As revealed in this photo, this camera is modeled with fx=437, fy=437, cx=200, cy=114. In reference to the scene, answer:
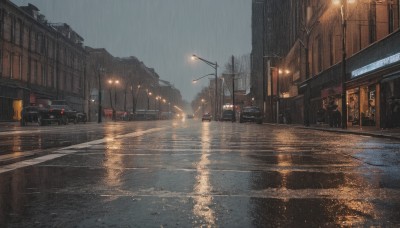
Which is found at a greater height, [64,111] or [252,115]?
[64,111]

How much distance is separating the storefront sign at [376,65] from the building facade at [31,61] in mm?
35678

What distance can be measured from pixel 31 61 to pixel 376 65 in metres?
44.1

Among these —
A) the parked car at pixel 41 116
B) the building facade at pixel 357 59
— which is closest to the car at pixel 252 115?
the building facade at pixel 357 59

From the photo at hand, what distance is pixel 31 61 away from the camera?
181 ft

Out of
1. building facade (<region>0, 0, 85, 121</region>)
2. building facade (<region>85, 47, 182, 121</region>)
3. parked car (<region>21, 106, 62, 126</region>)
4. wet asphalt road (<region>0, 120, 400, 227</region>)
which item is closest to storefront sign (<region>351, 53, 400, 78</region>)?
wet asphalt road (<region>0, 120, 400, 227</region>)

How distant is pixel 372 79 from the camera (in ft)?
85.0

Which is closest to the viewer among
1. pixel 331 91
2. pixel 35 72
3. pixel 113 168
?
pixel 113 168

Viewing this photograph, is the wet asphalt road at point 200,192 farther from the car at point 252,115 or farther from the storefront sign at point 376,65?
the car at point 252,115

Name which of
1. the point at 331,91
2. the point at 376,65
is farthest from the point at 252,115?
the point at 376,65

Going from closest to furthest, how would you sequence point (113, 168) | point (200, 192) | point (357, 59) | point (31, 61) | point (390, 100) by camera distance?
1. point (200, 192)
2. point (113, 168)
3. point (390, 100)
4. point (357, 59)
5. point (31, 61)

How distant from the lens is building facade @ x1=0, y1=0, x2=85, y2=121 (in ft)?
157

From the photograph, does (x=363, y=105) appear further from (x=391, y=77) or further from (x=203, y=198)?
(x=203, y=198)

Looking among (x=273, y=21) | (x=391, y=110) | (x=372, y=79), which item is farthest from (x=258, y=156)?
(x=273, y=21)

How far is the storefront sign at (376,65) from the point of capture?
71.6 feet
